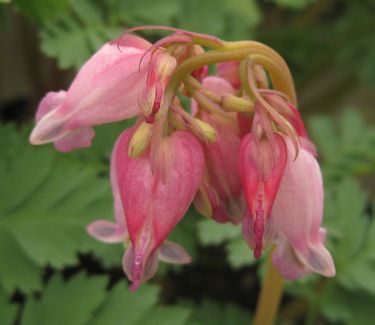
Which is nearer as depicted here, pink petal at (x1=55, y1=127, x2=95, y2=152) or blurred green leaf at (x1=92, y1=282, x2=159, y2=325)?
pink petal at (x1=55, y1=127, x2=95, y2=152)

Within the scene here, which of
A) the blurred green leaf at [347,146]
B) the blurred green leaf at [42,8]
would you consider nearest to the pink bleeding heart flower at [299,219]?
the blurred green leaf at [42,8]

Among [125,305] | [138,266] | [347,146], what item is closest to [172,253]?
[138,266]

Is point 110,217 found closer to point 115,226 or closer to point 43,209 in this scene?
point 43,209

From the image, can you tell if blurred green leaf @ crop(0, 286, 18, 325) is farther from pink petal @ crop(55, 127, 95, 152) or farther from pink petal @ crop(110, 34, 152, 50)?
pink petal @ crop(110, 34, 152, 50)

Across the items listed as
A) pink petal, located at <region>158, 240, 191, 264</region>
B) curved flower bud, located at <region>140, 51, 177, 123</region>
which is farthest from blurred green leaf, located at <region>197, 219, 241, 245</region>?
curved flower bud, located at <region>140, 51, 177, 123</region>

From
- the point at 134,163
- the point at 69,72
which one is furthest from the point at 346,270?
the point at 69,72

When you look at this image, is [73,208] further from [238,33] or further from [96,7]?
[238,33]
